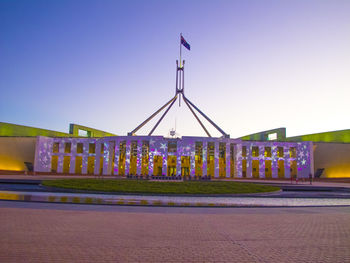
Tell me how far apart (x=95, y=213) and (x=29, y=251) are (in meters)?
4.14

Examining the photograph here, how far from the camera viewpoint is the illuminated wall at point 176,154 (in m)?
38.9

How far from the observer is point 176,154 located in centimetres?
3938

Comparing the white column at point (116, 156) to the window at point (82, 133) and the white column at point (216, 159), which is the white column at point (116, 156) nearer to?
the white column at point (216, 159)

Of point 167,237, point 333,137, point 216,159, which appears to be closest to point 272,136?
point 333,137

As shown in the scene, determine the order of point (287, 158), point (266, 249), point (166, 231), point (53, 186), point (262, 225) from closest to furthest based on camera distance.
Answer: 1. point (266, 249)
2. point (166, 231)
3. point (262, 225)
4. point (53, 186)
5. point (287, 158)

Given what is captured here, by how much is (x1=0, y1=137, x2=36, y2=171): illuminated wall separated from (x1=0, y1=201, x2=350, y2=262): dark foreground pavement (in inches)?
1724

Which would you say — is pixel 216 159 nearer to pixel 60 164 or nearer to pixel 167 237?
pixel 60 164

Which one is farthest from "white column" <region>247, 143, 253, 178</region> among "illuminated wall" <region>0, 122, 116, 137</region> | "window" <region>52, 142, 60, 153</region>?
"illuminated wall" <region>0, 122, 116, 137</region>

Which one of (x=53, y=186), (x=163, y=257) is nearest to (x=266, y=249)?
(x=163, y=257)

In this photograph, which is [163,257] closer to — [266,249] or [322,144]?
[266,249]

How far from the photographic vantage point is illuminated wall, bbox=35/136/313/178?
38875mm

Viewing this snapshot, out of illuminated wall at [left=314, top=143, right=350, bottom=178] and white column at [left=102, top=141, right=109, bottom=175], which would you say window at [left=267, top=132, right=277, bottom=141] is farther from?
white column at [left=102, top=141, right=109, bottom=175]

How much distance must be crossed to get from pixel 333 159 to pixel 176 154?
26.7 m

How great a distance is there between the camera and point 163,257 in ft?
15.7
